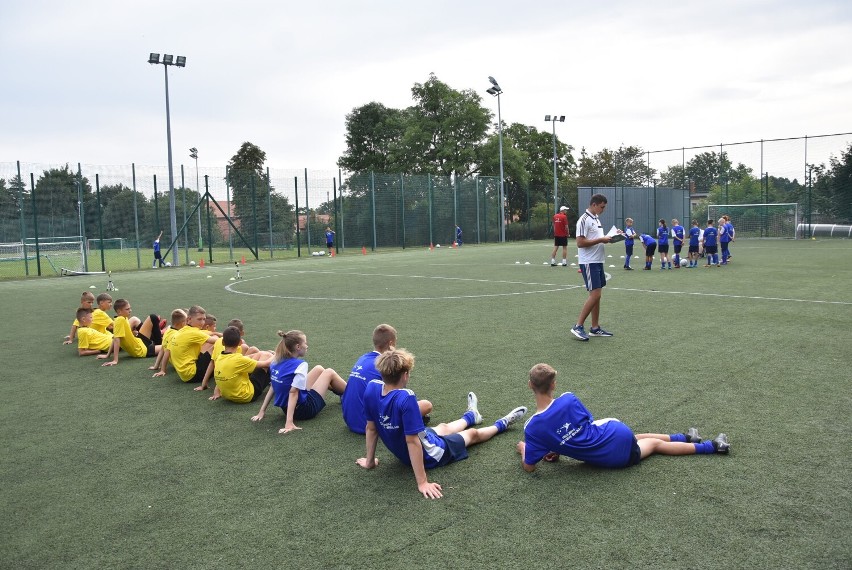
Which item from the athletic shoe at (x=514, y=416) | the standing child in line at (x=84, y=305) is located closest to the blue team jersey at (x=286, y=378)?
the athletic shoe at (x=514, y=416)

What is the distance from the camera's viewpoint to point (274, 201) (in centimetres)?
3547

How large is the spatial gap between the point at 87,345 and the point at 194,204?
23.5 m

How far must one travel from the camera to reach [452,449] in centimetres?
516

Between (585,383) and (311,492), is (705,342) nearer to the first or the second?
(585,383)

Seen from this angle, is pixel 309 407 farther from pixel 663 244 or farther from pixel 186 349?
pixel 663 244

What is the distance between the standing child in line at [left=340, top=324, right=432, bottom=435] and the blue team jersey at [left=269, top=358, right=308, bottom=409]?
0.47m

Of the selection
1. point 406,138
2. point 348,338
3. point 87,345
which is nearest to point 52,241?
point 87,345

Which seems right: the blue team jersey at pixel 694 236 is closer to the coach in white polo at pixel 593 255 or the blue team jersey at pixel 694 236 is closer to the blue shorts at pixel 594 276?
the coach in white polo at pixel 593 255

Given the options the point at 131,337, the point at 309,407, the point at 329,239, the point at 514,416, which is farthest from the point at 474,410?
the point at 329,239

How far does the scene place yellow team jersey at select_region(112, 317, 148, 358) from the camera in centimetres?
959

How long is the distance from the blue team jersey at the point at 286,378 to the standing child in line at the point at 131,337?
143 inches

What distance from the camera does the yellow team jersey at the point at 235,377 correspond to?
7.00 meters

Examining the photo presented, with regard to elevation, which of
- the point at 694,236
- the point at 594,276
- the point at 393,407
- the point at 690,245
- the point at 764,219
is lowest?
the point at 393,407

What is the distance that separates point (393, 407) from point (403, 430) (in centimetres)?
→ 18
